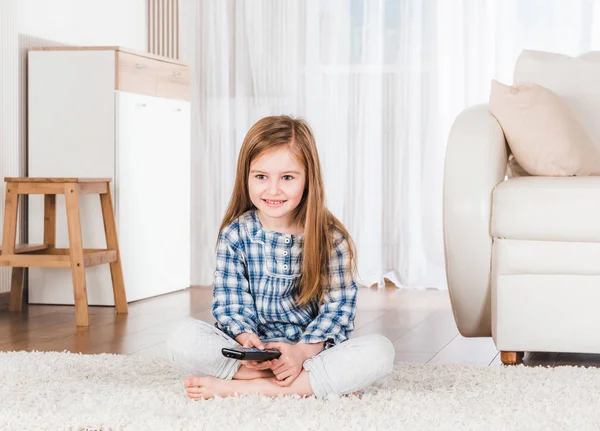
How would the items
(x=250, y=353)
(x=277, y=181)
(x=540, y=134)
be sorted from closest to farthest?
(x=250, y=353) → (x=277, y=181) → (x=540, y=134)

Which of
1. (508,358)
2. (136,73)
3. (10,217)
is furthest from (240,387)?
(136,73)

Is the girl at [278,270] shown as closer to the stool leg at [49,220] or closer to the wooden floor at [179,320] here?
the wooden floor at [179,320]

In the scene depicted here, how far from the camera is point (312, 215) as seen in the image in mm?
1965

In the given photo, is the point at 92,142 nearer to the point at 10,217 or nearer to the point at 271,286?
the point at 10,217

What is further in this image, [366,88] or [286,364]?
[366,88]

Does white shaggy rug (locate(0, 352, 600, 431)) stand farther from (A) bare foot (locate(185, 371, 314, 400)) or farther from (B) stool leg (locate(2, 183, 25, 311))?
(B) stool leg (locate(2, 183, 25, 311))

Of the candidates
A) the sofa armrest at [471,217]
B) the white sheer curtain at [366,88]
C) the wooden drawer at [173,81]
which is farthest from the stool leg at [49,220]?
the sofa armrest at [471,217]

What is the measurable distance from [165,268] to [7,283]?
2.29 ft

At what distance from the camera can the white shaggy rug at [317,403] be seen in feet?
5.33

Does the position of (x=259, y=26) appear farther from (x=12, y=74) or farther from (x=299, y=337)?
(x=299, y=337)

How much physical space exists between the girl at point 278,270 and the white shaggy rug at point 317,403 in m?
0.12

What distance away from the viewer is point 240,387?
1.84 meters

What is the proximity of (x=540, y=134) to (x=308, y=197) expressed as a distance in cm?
102

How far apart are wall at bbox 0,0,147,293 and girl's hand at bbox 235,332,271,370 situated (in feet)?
6.39
